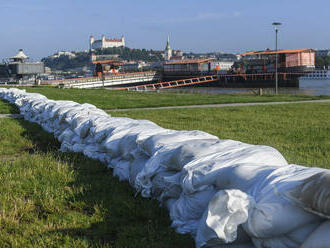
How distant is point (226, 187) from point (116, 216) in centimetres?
123

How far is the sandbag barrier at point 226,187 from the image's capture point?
241cm

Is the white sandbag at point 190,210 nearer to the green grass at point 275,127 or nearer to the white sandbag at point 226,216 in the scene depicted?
the white sandbag at point 226,216

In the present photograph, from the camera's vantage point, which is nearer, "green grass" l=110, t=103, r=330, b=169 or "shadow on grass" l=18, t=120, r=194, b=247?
"shadow on grass" l=18, t=120, r=194, b=247

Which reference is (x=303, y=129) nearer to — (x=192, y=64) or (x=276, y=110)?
(x=276, y=110)

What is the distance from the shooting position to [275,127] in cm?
999

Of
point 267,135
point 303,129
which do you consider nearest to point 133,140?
point 267,135

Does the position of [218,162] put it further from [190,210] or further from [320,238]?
[320,238]

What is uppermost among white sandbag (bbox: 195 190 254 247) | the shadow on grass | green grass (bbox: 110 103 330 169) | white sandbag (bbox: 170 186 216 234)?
white sandbag (bbox: 195 190 254 247)

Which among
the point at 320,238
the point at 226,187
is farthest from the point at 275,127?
the point at 320,238

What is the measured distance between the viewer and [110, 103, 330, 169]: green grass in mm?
6738

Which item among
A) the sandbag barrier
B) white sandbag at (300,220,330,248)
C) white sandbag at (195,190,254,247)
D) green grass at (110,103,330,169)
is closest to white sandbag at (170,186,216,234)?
the sandbag barrier

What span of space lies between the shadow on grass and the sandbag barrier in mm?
124

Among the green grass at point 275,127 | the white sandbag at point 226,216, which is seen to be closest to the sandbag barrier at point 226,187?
the white sandbag at point 226,216

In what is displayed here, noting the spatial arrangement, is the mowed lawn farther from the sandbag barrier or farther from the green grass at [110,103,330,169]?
the green grass at [110,103,330,169]
